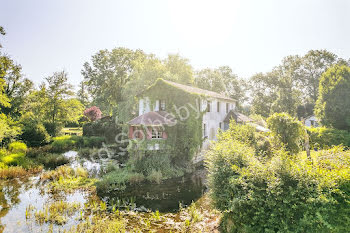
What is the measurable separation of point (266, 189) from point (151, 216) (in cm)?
588

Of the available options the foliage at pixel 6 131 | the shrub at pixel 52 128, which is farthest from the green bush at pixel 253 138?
the shrub at pixel 52 128

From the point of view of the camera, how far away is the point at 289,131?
1238 centimetres

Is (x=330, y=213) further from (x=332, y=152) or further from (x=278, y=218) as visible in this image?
(x=332, y=152)

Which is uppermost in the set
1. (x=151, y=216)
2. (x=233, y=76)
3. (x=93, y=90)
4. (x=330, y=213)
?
(x=233, y=76)

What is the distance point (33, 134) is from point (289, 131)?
26.1 metres

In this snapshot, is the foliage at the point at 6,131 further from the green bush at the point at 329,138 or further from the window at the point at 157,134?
the green bush at the point at 329,138

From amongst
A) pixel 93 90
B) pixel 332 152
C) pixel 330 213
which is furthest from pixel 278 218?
pixel 93 90

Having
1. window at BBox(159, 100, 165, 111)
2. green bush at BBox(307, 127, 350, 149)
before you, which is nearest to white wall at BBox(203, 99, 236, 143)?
window at BBox(159, 100, 165, 111)

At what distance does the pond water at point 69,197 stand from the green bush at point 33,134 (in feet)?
32.8

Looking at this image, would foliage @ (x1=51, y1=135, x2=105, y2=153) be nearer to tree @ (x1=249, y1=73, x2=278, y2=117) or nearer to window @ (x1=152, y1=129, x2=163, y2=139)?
window @ (x1=152, y1=129, x2=163, y2=139)

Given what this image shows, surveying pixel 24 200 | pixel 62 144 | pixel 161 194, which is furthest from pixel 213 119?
pixel 62 144

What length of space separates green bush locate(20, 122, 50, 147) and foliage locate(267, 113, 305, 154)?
82.0 feet

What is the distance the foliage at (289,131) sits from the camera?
12.2m

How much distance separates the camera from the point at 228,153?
730cm
